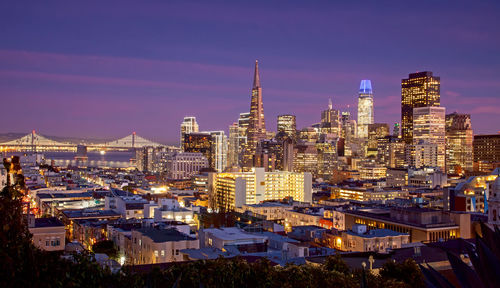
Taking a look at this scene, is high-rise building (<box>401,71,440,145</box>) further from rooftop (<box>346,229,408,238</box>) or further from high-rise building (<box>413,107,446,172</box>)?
rooftop (<box>346,229,408,238</box>)

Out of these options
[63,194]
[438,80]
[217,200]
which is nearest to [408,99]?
[438,80]

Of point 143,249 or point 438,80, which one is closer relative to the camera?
point 143,249

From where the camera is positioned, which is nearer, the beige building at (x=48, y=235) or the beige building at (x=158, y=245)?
the beige building at (x=48, y=235)

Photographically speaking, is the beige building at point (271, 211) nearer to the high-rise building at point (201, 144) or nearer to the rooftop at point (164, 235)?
the rooftop at point (164, 235)

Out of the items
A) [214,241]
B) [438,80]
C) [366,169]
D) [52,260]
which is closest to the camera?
[52,260]

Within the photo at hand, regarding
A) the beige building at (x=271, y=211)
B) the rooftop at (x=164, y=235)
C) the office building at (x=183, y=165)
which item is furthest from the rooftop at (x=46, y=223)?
the office building at (x=183, y=165)

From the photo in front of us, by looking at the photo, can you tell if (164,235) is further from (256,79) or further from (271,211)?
(256,79)

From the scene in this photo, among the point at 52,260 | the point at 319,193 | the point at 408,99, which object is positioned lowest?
the point at 319,193

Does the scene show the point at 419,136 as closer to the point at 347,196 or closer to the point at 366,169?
the point at 366,169
